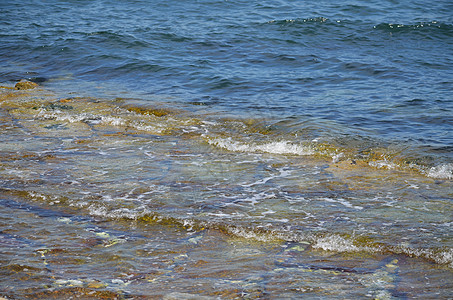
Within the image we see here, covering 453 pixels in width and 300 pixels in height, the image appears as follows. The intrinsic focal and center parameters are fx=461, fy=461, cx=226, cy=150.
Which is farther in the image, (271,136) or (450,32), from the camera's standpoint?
(450,32)

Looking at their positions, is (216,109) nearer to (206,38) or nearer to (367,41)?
(206,38)

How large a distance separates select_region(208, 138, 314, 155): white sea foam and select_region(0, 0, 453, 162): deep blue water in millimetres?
784

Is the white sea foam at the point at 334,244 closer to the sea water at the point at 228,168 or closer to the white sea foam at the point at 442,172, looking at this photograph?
the sea water at the point at 228,168

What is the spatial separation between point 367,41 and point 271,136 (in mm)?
8701

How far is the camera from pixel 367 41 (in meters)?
Result: 14.8

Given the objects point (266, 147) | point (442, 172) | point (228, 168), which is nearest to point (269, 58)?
point (266, 147)

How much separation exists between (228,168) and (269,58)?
25.7ft

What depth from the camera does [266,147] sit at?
23.3 feet

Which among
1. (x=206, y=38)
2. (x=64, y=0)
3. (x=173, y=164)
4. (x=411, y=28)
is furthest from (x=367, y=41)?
(x=64, y=0)

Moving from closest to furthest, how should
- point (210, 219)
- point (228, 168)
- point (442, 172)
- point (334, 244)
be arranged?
point (334, 244), point (210, 219), point (442, 172), point (228, 168)

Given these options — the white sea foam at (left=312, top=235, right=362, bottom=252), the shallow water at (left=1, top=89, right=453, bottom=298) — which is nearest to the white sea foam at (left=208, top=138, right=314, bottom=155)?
the shallow water at (left=1, top=89, right=453, bottom=298)

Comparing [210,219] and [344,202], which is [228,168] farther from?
[344,202]

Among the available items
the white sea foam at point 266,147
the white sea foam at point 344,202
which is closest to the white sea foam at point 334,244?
the white sea foam at point 344,202

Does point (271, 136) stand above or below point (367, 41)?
below
